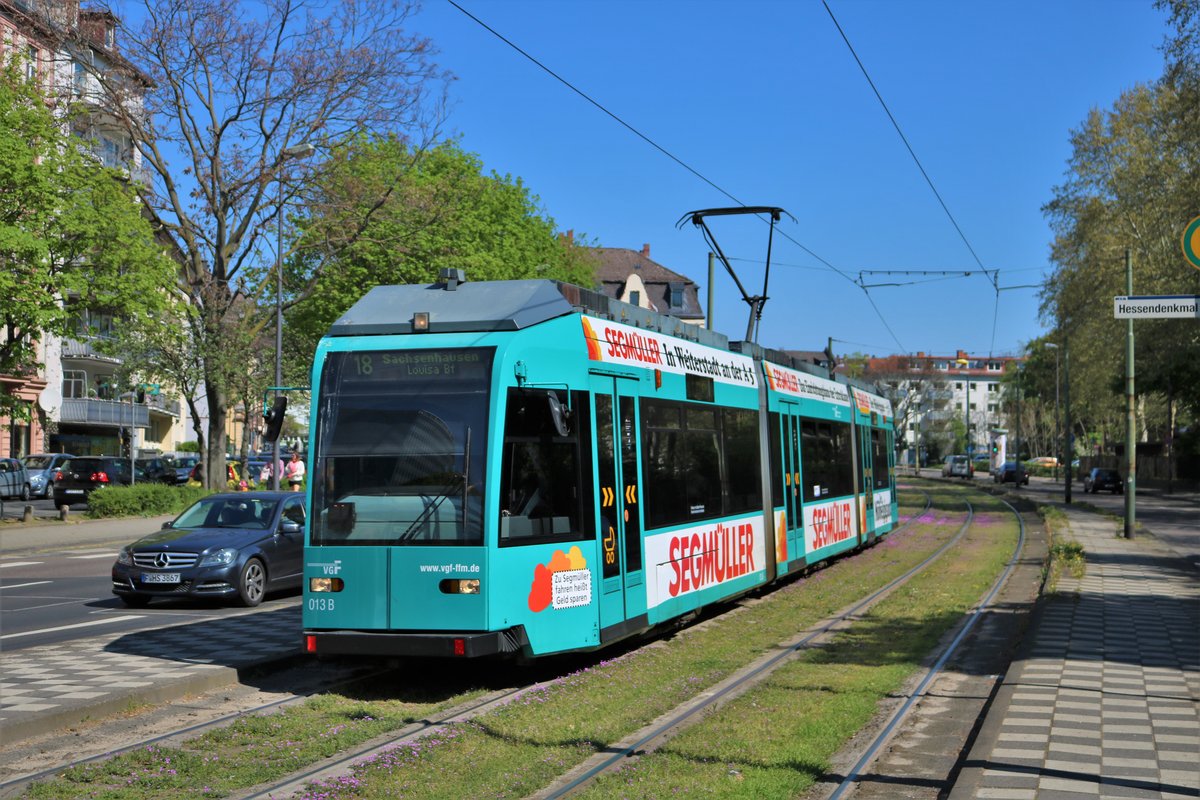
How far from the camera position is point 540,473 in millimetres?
10391

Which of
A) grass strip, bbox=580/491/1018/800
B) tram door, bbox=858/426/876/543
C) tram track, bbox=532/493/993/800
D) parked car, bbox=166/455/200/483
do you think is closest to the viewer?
grass strip, bbox=580/491/1018/800

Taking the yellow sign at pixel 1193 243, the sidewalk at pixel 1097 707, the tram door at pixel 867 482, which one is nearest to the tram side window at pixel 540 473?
the sidewalk at pixel 1097 707

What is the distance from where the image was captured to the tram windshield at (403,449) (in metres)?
9.99

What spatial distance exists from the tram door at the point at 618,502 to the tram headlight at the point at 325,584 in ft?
7.39

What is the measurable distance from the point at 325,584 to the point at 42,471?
43.4 meters

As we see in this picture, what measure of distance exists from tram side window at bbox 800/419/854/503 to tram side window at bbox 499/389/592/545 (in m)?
8.79

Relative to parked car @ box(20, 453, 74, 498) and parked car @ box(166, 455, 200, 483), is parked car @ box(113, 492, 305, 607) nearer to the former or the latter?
parked car @ box(20, 453, 74, 498)

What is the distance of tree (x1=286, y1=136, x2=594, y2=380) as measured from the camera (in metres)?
36.0

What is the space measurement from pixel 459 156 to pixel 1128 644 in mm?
43232

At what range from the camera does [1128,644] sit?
1226 cm

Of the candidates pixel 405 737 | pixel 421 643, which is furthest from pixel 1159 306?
pixel 405 737

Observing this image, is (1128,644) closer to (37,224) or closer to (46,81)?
(37,224)

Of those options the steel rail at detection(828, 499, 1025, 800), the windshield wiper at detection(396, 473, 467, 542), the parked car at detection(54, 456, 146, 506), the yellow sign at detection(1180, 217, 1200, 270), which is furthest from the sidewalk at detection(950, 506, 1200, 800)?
the parked car at detection(54, 456, 146, 506)

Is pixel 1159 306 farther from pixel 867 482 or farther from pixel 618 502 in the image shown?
pixel 867 482
